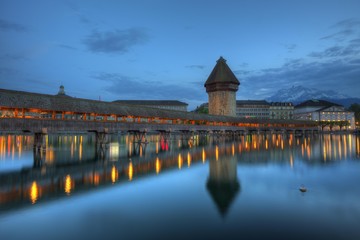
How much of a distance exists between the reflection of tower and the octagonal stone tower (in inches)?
2246

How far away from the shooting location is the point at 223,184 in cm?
1423

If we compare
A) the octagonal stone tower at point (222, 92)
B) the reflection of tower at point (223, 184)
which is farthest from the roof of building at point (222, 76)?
the reflection of tower at point (223, 184)

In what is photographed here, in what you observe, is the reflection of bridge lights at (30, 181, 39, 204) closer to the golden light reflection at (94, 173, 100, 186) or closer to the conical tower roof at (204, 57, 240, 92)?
the golden light reflection at (94, 173, 100, 186)

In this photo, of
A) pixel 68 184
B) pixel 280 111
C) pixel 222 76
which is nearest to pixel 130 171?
pixel 68 184

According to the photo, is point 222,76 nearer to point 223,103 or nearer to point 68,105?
point 223,103

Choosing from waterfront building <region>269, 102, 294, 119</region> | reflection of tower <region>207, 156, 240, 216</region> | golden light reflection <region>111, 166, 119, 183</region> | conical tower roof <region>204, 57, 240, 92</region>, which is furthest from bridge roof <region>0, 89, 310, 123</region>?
waterfront building <region>269, 102, 294, 119</region>

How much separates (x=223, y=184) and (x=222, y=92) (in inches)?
2553

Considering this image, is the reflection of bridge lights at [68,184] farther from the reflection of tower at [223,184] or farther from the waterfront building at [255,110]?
the waterfront building at [255,110]

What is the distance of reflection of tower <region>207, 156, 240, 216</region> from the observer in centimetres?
1096

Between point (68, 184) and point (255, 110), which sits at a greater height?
point (255, 110)

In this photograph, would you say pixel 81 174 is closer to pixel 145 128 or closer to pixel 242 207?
pixel 242 207

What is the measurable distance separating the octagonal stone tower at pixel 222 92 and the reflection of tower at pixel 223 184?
57060 millimetres

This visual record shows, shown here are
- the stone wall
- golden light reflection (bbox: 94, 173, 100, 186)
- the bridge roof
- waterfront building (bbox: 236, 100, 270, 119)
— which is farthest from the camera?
waterfront building (bbox: 236, 100, 270, 119)

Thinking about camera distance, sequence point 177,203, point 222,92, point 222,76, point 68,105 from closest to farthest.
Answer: point 177,203 → point 68,105 → point 222,92 → point 222,76
